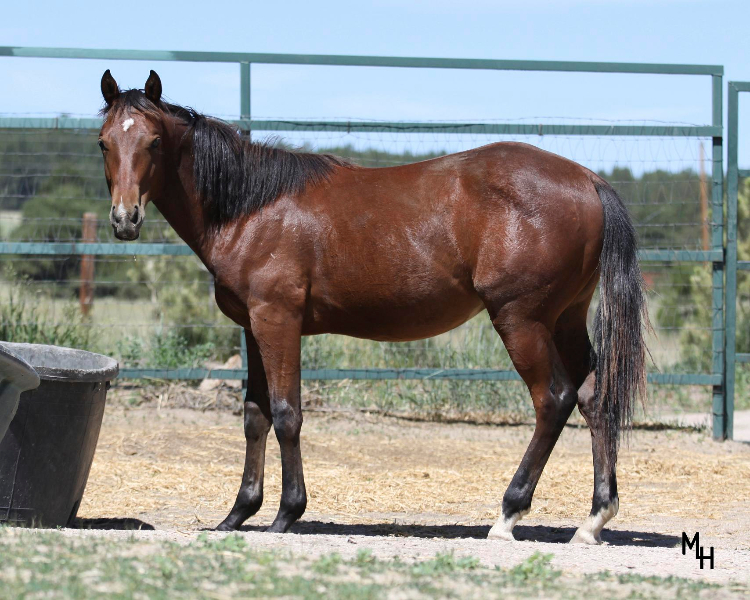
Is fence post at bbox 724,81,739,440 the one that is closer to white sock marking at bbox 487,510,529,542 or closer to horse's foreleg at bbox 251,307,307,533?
white sock marking at bbox 487,510,529,542

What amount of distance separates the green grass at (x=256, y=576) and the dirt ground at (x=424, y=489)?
0.34 meters

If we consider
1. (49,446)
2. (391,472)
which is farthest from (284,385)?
(391,472)

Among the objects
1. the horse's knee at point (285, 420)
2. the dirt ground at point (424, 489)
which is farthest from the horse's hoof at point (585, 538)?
the horse's knee at point (285, 420)

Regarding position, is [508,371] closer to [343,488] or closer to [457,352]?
[457,352]

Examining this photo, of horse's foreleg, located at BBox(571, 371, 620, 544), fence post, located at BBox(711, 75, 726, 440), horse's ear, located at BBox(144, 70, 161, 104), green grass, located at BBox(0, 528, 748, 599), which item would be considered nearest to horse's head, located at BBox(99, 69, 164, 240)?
horse's ear, located at BBox(144, 70, 161, 104)

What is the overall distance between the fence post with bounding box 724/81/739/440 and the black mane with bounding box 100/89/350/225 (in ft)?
14.5

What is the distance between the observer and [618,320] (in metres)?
4.47

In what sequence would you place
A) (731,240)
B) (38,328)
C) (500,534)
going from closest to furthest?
(500,534)
(731,240)
(38,328)

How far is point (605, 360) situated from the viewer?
14.8ft

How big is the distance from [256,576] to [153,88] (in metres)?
2.73

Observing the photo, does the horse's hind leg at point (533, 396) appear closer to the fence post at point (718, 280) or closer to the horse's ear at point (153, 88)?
the horse's ear at point (153, 88)

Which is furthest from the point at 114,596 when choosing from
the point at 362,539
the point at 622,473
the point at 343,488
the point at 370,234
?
the point at 622,473

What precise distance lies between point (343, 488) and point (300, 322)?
192 cm

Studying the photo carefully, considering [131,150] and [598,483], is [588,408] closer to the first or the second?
[598,483]
